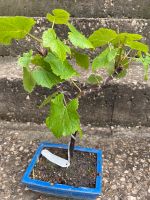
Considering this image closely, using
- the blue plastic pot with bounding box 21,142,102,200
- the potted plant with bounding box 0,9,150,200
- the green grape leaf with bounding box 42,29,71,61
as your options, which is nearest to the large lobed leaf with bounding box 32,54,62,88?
the potted plant with bounding box 0,9,150,200

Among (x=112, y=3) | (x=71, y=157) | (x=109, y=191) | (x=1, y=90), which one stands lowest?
(x=109, y=191)

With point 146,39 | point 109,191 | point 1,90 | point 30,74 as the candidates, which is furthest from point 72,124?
point 146,39

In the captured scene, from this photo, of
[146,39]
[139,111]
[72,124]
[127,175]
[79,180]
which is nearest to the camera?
[72,124]

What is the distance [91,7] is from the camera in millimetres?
1518

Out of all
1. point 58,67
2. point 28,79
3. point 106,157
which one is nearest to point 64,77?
point 58,67

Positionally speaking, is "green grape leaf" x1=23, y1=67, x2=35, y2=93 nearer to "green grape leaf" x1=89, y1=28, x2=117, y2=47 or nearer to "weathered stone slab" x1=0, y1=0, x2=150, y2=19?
"green grape leaf" x1=89, y1=28, x2=117, y2=47

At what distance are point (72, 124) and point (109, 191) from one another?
17.4 inches

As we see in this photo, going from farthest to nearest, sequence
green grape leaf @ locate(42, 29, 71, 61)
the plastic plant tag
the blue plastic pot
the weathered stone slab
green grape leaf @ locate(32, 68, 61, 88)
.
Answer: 1. the weathered stone slab
2. the plastic plant tag
3. the blue plastic pot
4. green grape leaf @ locate(32, 68, 61, 88)
5. green grape leaf @ locate(42, 29, 71, 61)

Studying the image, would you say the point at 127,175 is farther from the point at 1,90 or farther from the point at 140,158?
the point at 1,90

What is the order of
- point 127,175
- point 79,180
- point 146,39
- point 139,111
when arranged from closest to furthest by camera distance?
point 79,180
point 127,175
point 139,111
point 146,39

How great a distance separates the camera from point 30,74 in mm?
827

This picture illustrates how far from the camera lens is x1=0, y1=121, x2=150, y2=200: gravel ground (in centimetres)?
113

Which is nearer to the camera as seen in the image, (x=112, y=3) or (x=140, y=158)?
(x=140, y=158)

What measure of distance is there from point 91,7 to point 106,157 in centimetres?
78
